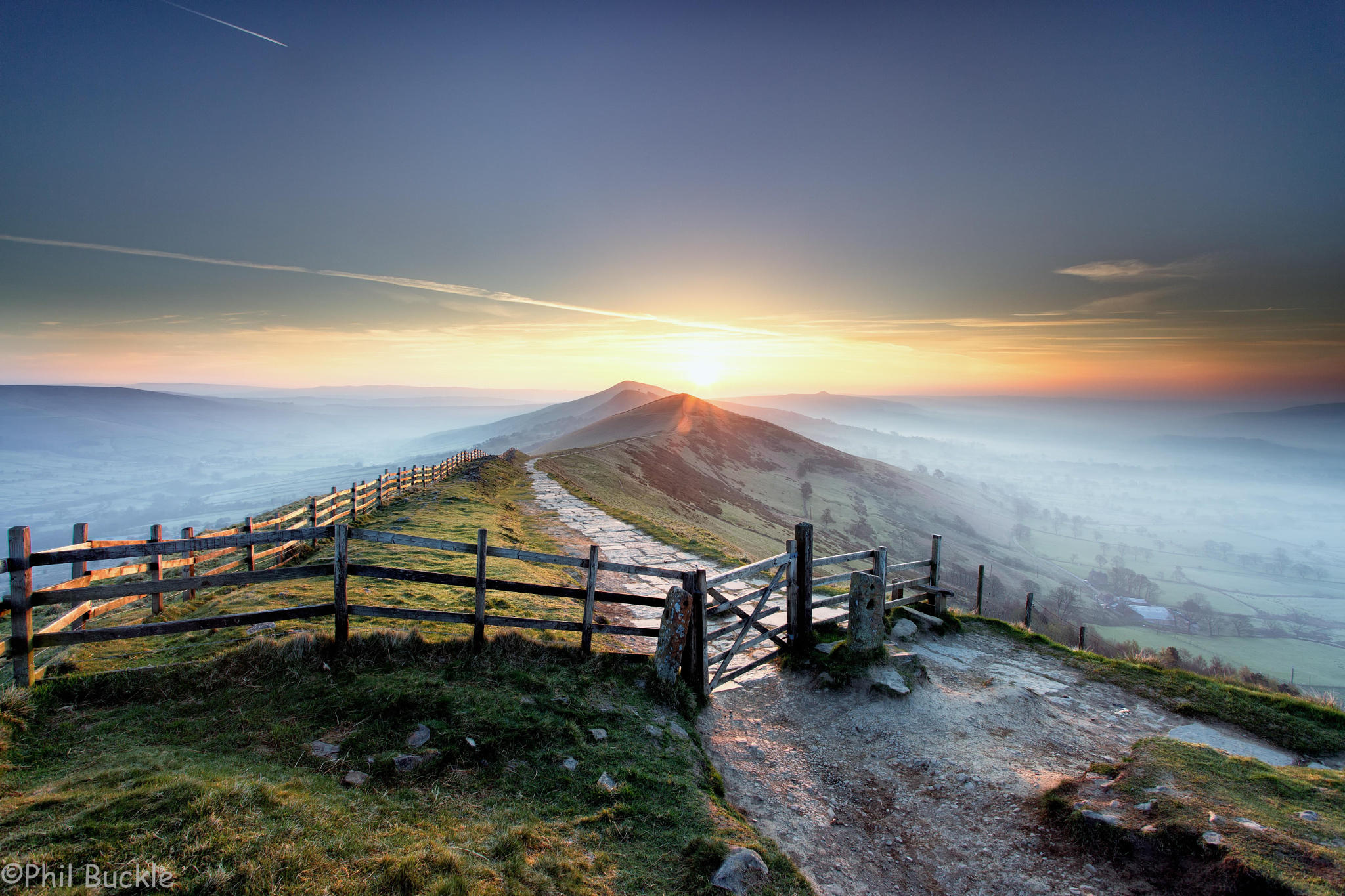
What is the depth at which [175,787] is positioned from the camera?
181 inches

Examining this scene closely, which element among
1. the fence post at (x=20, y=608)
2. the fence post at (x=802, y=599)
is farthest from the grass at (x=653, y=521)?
the fence post at (x=20, y=608)

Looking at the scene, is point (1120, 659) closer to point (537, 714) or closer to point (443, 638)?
point (537, 714)

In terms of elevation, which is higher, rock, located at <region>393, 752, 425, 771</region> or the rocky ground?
rock, located at <region>393, 752, 425, 771</region>

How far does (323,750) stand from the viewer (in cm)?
575

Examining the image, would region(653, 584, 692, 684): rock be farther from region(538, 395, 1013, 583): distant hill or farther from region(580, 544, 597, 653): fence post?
region(538, 395, 1013, 583): distant hill

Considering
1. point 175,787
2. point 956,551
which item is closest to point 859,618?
point 175,787

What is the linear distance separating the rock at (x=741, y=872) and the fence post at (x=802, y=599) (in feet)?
19.2

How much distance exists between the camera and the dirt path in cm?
585

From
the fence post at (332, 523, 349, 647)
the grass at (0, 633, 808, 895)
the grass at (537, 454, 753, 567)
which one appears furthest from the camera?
the grass at (537, 454, 753, 567)

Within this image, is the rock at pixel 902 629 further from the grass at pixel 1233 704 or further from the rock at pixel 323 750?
the rock at pixel 323 750

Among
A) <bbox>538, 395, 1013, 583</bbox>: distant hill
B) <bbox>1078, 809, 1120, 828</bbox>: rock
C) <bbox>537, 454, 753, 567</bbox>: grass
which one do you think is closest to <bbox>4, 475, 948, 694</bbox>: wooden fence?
<bbox>1078, 809, 1120, 828</bbox>: rock

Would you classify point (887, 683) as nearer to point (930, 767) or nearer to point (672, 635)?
point (930, 767)

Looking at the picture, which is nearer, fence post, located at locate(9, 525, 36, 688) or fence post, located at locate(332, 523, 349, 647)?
fence post, located at locate(9, 525, 36, 688)

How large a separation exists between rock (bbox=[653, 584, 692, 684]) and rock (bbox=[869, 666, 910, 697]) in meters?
3.73
